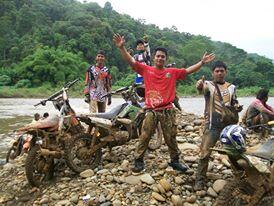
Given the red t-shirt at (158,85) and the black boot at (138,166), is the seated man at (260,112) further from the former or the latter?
the black boot at (138,166)

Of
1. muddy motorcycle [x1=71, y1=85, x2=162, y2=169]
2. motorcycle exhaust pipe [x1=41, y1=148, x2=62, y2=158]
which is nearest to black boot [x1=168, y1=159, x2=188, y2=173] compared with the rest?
muddy motorcycle [x1=71, y1=85, x2=162, y2=169]

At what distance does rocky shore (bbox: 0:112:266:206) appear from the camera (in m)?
5.26

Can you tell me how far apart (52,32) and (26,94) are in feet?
93.3

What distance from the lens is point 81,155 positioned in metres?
6.06

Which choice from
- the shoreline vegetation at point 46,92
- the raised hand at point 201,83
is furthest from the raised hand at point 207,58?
the shoreline vegetation at point 46,92

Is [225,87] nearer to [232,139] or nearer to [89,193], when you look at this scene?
[232,139]

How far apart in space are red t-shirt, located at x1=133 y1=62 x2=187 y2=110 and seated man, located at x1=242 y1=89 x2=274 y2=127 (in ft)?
11.7

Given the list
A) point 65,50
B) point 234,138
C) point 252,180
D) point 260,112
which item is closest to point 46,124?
point 234,138

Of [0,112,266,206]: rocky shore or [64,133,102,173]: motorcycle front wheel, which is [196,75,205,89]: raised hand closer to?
[0,112,266,206]: rocky shore

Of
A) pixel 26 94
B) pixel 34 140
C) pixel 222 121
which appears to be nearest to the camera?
pixel 222 121

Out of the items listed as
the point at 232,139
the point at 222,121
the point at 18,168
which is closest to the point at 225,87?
the point at 222,121

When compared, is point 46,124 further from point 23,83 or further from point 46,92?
point 23,83

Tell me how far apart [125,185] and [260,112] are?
419cm

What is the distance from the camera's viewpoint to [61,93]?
652 centimetres
